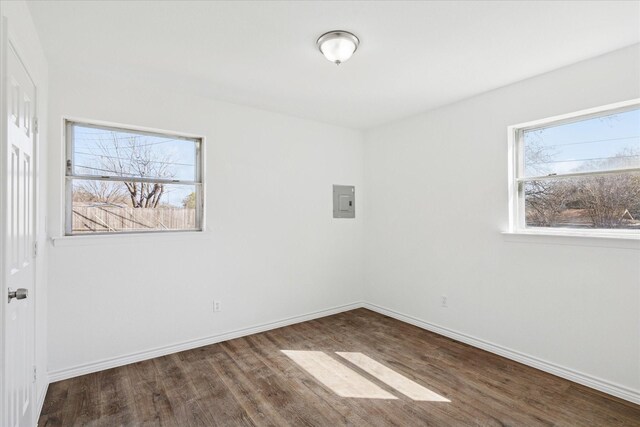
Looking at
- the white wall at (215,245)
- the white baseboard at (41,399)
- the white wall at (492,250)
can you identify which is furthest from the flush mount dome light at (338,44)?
the white baseboard at (41,399)

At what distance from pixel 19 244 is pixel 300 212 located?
2726 millimetres

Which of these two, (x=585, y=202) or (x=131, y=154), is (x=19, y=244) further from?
(x=585, y=202)

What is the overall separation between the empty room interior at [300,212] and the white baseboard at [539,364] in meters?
0.01

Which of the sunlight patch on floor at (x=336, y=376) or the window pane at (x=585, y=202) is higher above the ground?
the window pane at (x=585, y=202)

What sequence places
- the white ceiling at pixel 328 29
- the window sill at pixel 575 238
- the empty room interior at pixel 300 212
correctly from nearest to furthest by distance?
the white ceiling at pixel 328 29 < the empty room interior at pixel 300 212 < the window sill at pixel 575 238

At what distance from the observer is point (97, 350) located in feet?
9.26

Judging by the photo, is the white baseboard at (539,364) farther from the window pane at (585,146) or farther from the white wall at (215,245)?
the window pane at (585,146)

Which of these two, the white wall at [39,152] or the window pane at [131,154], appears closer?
the white wall at [39,152]

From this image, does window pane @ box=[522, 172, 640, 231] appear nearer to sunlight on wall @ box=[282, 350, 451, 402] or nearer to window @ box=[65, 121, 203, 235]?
sunlight on wall @ box=[282, 350, 451, 402]

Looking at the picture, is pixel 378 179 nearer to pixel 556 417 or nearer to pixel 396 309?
pixel 396 309

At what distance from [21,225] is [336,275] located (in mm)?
3346

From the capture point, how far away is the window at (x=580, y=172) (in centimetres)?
248

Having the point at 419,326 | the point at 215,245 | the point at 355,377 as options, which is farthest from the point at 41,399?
the point at 419,326

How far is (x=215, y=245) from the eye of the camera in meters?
3.44
